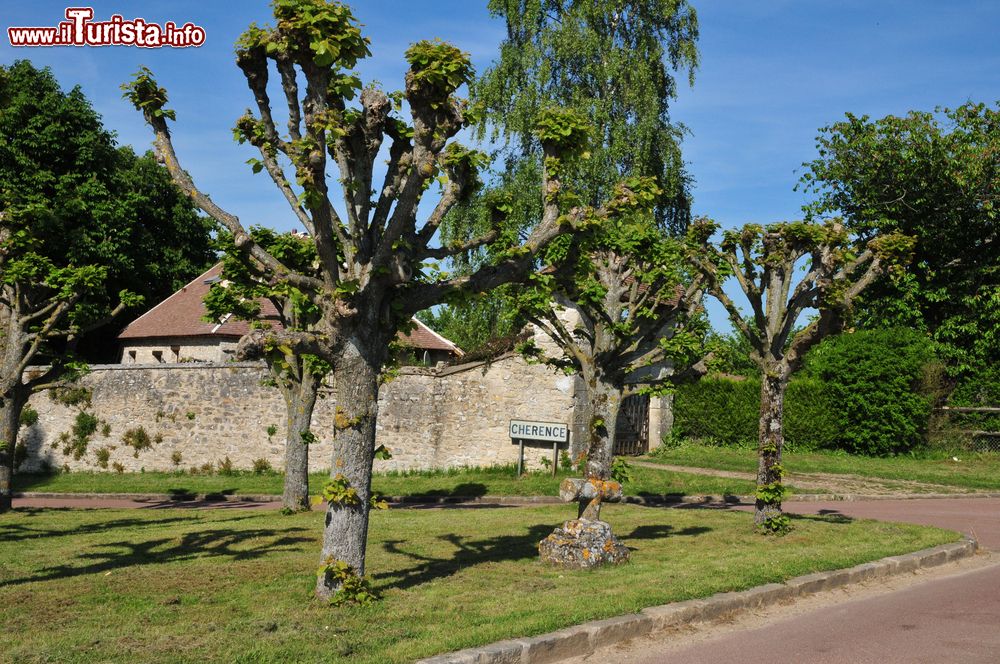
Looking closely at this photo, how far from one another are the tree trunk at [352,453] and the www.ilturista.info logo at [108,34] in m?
10.3

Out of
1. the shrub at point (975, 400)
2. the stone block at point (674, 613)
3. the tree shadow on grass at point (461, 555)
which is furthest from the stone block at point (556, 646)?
the shrub at point (975, 400)

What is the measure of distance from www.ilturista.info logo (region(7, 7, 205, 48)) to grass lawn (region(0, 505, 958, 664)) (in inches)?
335

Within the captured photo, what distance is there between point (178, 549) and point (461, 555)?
11.4 feet

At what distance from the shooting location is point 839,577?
29.2 feet

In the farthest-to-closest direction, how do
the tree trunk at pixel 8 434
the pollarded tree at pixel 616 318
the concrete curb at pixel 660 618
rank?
1. the tree trunk at pixel 8 434
2. the pollarded tree at pixel 616 318
3. the concrete curb at pixel 660 618

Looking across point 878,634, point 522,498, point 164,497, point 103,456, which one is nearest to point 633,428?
point 522,498

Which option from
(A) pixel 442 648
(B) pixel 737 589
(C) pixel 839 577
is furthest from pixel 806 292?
(A) pixel 442 648

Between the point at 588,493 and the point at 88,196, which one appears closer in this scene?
the point at 588,493

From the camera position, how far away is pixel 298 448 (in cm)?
1545

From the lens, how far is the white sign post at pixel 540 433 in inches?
804

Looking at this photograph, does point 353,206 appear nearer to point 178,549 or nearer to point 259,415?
point 178,549

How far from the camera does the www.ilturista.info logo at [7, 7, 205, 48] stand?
15273 mm

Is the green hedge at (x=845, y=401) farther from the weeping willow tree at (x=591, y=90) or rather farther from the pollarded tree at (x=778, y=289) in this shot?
the pollarded tree at (x=778, y=289)

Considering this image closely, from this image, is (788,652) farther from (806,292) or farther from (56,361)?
(56,361)
